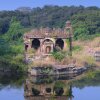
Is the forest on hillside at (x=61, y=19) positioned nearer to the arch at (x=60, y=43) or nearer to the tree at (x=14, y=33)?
the tree at (x=14, y=33)

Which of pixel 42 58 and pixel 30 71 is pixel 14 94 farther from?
pixel 42 58

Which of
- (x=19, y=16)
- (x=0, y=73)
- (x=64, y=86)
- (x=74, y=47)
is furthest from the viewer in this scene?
(x=19, y=16)

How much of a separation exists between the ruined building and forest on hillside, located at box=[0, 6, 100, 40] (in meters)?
23.7

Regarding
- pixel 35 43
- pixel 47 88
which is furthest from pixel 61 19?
pixel 47 88

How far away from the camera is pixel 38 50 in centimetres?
5619

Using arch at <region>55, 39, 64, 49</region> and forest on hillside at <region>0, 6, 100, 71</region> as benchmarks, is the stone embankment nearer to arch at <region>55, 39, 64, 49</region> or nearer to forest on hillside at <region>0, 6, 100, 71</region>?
forest on hillside at <region>0, 6, 100, 71</region>

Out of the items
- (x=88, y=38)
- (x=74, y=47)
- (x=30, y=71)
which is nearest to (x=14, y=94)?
(x=30, y=71)

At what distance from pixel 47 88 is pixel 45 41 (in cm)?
1720

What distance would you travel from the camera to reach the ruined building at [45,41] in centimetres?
5450

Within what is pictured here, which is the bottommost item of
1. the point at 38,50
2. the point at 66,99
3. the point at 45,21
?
the point at 66,99

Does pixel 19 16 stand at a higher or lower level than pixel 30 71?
higher

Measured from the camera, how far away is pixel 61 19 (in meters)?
112

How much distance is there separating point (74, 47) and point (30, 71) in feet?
65.7

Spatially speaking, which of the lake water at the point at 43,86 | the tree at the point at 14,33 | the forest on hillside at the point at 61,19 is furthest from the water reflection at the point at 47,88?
the forest on hillside at the point at 61,19
